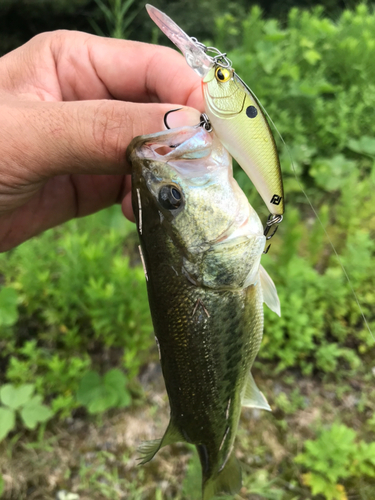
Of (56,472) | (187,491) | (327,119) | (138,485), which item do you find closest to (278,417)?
(187,491)

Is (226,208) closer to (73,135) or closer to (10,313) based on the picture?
(73,135)

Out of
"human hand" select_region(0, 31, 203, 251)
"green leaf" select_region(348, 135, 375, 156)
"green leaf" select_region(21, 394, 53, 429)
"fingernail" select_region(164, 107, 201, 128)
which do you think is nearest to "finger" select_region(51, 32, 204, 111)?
"human hand" select_region(0, 31, 203, 251)

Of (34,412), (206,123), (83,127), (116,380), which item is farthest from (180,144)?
(34,412)

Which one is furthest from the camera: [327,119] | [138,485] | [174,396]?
[327,119]

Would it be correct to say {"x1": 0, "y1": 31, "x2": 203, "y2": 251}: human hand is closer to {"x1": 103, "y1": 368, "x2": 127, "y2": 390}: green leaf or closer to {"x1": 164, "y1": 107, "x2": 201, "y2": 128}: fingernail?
{"x1": 164, "y1": 107, "x2": 201, "y2": 128}: fingernail

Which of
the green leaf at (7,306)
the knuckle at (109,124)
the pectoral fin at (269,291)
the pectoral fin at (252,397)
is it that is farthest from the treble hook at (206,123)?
the green leaf at (7,306)

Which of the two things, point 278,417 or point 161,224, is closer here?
point 161,224

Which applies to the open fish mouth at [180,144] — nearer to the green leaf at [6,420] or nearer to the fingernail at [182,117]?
the fingernail at [182,117]
